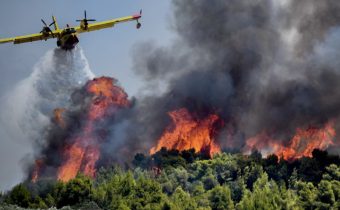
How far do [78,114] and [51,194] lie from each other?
174 feet

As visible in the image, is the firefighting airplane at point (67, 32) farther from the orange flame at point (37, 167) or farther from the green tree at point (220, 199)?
the orange flame at point (37, 167)

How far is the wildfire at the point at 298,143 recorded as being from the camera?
571 feet

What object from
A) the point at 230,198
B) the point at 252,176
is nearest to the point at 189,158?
the point at 252,176

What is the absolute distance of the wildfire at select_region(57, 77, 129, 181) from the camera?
18512 centimetres

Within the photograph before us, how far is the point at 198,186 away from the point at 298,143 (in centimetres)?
3892

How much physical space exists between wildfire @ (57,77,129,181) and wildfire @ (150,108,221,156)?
1429cm

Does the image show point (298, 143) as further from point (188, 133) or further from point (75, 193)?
point (75, 193)

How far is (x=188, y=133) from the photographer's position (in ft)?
625

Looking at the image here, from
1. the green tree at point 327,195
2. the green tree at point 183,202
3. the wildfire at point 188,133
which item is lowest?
the green tree at point 183,202

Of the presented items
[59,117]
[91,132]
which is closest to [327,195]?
[91,132]

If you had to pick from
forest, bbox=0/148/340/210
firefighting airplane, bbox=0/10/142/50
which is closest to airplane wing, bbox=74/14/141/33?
firefighting airplane, bbox=0/10/142/50

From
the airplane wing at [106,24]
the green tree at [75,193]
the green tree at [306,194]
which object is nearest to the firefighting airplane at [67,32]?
the airplane wing at [106,24]

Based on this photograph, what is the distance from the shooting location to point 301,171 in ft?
518

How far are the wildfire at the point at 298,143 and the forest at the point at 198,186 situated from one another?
4502 mm
